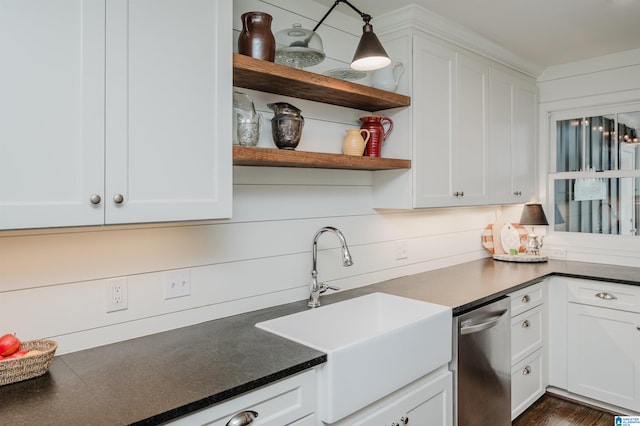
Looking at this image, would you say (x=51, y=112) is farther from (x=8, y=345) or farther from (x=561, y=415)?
(x=561, y=415)

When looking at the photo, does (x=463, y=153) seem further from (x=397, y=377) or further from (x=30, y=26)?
(x=30, y=26)

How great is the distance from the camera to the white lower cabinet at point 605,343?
106 inches

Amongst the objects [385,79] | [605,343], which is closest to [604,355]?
[605,343]

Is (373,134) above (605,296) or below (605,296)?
above

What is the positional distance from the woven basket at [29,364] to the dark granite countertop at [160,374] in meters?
0.02

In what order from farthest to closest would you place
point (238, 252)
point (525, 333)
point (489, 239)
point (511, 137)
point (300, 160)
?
point (489, 239) → point (511, 137) → point (525, 333) → point (238, 252) → point (300, 160)

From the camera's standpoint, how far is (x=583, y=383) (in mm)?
2900

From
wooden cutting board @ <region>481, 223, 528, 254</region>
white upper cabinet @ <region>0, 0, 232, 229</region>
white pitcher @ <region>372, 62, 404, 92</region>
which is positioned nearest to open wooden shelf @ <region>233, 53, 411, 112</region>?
white pitcher @ <region>372, 62, 404, 92</region>

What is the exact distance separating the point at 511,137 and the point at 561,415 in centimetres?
185

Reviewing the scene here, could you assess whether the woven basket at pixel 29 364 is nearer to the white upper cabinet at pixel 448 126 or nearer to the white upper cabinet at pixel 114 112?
the white upper cabinet at pixel 114 112

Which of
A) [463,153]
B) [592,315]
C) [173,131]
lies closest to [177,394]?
[173,131]

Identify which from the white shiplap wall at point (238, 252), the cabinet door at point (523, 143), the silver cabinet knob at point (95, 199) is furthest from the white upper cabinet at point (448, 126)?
the silver cabinet knob at point (95, 199)

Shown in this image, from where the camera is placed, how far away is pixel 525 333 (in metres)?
2.75

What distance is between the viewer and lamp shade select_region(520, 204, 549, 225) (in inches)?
135
